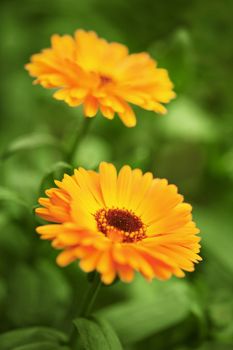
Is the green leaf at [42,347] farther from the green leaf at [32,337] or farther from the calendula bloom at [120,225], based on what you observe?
the calendula bloom at [120,225]

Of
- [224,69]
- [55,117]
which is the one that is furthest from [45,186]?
[224,69]

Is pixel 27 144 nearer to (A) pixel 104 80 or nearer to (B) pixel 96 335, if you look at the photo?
(A) pixel 104 80

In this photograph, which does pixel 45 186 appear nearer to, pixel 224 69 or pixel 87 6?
pixel 224 69

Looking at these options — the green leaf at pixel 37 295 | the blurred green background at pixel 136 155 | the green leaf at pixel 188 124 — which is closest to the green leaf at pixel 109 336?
the blurred green background at pixel 136 155

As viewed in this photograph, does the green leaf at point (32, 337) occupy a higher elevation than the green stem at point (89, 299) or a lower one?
lower

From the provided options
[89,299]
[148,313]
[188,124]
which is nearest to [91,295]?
[89,299]

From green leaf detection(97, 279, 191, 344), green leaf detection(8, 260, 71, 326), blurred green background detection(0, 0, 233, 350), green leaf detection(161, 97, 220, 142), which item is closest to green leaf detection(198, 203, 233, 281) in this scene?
blurred green background detection(0, 0, 233, 350)

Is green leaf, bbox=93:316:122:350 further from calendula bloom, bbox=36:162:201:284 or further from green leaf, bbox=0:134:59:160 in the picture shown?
green leaf, bbox=0:134:59:160
